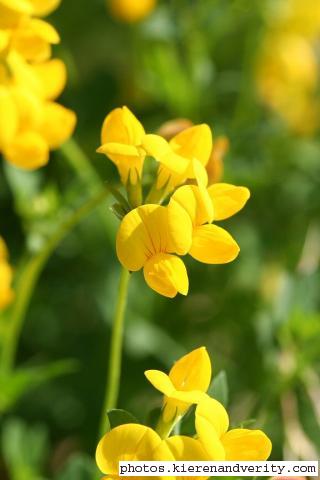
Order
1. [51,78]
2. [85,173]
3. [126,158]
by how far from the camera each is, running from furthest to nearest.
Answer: [85,173] → [51,78] → [126,158]

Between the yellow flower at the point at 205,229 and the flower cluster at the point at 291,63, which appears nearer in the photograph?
the yellow flower at the point at 205,229

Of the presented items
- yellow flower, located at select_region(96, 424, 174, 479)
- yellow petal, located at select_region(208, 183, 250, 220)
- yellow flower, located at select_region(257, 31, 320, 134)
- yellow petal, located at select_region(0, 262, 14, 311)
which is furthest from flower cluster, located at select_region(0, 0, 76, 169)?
yellow flower, located at select_region(257, 31, 320, 134)

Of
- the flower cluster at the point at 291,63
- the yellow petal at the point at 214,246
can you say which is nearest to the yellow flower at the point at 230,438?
the yellow petal at the point at 214,246

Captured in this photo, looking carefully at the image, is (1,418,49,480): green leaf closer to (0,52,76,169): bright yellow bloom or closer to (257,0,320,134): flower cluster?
(0,52,76,169): bright yellow bloom

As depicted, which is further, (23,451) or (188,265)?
(188,265)

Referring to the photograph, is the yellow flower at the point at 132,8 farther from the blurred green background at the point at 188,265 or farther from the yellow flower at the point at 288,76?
the yellow flower at the point at 288,76

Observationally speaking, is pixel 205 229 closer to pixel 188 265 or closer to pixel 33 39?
pixel 33 39

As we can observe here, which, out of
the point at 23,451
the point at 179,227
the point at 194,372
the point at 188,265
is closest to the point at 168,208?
the point at 179,227
